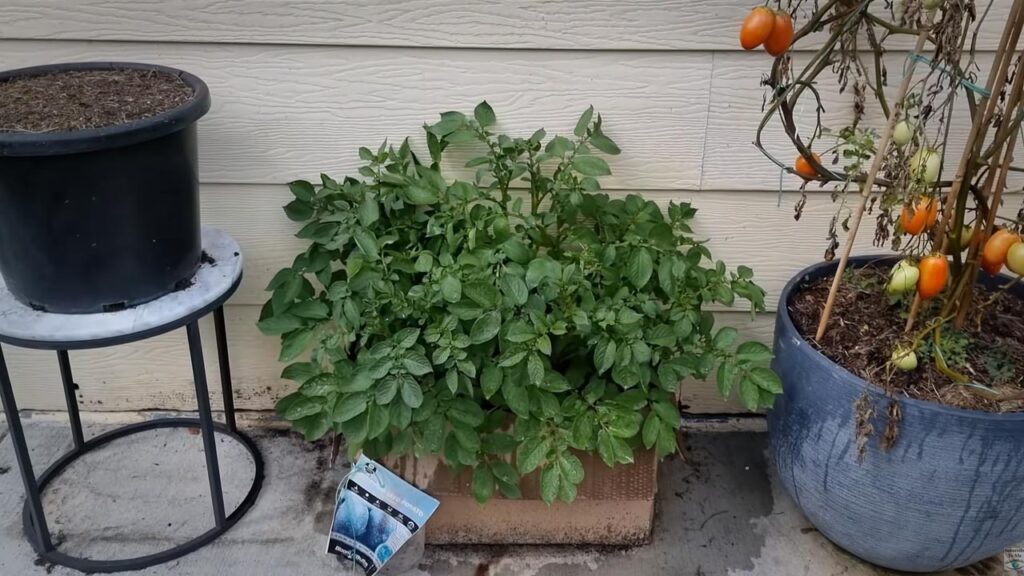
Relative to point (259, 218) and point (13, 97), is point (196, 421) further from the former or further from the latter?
point (13, 97)

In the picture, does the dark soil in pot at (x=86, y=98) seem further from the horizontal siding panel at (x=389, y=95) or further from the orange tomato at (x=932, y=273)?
the orange tomato at (x=932, y=273)

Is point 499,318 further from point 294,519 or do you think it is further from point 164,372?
point 164,372

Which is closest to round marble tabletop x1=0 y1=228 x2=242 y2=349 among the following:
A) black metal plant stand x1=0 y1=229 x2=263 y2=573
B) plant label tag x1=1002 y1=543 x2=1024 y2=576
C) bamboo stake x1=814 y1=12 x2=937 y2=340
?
black metal plant stand x1=0 y1=229 x2=263 y2=573

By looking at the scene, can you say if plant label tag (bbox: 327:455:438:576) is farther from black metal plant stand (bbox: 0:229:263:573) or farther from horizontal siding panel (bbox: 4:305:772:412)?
horizontal siding panel (bbox: 4:305:772:412)

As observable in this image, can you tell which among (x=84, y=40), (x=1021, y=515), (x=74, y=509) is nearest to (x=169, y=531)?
(x=74, y=509)

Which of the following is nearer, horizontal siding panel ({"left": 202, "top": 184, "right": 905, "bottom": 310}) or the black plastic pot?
the black plastic pot

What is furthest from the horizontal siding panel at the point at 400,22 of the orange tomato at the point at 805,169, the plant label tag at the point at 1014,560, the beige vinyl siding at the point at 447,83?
the plant label tag at the point at 1014,560

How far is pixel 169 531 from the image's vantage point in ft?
5.33

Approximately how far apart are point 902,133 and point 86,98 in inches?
50.2

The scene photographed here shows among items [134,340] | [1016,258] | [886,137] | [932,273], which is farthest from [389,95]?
[1016,258]

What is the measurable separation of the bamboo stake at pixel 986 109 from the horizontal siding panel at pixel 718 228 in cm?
36

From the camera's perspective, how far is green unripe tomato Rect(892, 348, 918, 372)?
133 cm

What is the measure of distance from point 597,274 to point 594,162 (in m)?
0.21

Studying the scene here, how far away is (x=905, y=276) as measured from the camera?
1.31 m
